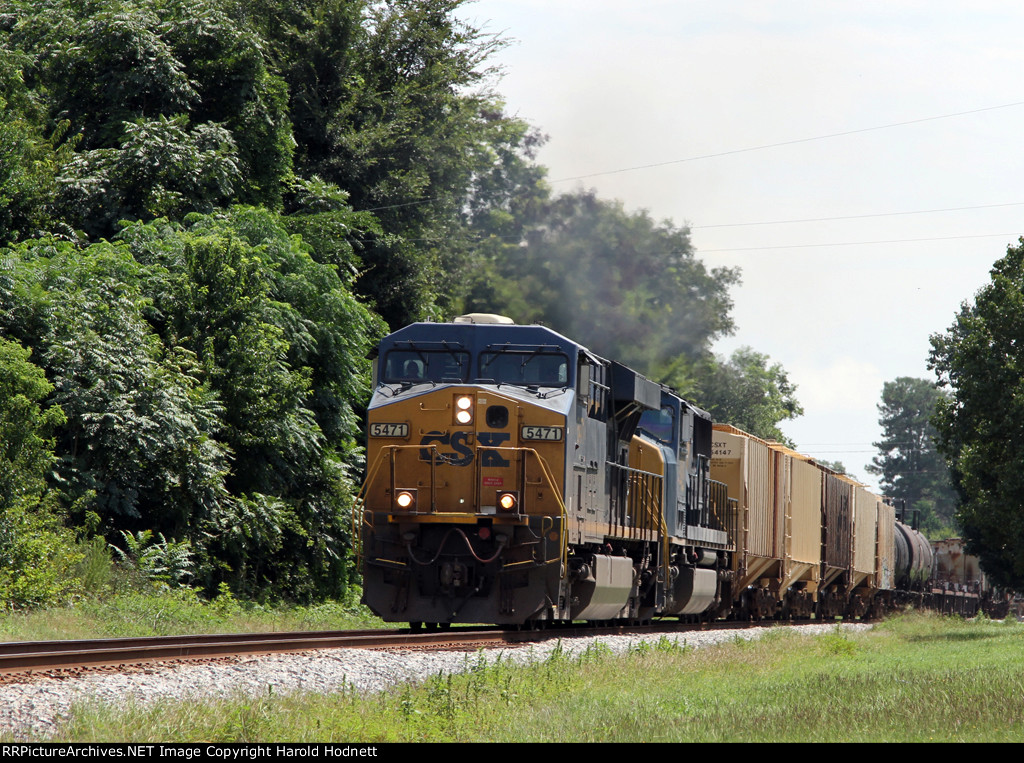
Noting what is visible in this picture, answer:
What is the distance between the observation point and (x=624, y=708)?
10.1 meters

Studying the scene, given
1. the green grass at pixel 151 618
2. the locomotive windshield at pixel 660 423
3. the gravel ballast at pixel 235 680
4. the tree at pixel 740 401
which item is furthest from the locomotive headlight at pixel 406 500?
the tree at pixel 740 401

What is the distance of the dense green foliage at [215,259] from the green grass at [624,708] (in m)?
8.88

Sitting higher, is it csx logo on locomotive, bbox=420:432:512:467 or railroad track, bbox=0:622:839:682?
csx logo on locomotive, bbox=420:432:512:467

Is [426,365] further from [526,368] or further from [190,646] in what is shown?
[190,646]

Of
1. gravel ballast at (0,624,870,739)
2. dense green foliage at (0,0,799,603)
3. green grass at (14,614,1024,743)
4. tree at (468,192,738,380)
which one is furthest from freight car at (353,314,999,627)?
tree at (468,192,738,380)

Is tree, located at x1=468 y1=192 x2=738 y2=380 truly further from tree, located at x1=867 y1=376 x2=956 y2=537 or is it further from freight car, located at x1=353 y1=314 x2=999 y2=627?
tree, located at x1=867 y1=376 x2=956 y2=537

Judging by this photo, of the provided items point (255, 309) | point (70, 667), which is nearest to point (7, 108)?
point (255, 309)

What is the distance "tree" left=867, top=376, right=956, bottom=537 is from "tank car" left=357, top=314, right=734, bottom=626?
123m

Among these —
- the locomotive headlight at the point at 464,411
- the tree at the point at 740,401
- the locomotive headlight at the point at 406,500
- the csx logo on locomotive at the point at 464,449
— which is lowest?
the locomotive headlight at the point at 406,500

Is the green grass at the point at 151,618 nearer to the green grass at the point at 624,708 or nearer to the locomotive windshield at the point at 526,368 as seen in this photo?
the locomotive windshield at the point at 526,368

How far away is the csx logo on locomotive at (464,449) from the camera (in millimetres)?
16047

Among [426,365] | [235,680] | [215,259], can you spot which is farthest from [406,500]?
→ [215,259]

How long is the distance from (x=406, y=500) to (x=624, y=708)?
6.40 meters

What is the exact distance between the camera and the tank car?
15.9m
